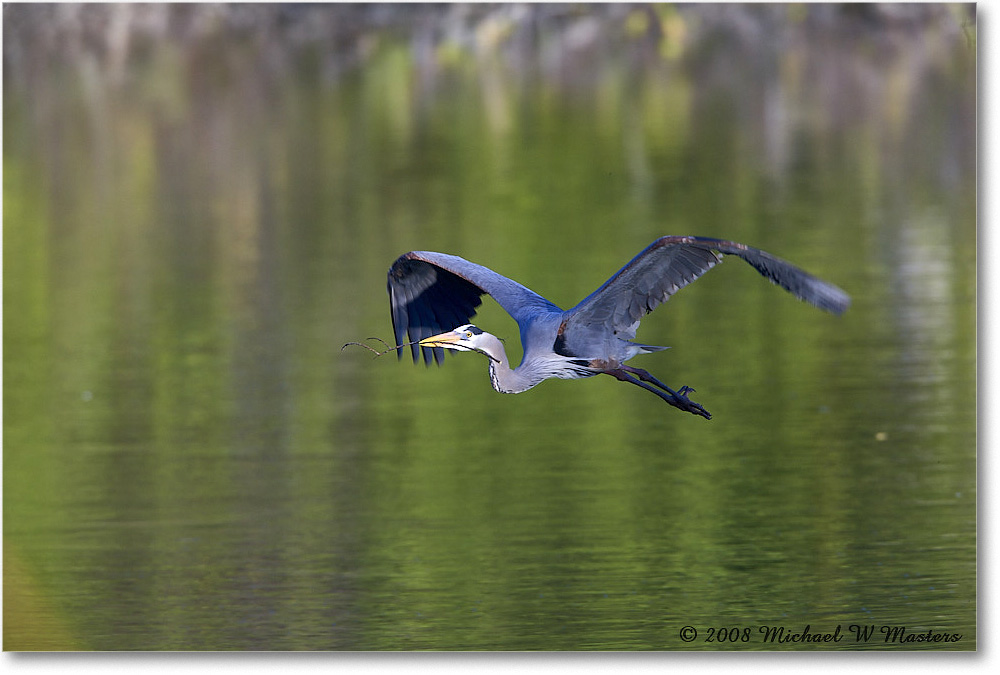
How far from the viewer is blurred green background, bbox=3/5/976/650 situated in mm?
7582

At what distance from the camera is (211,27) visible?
9.03 m

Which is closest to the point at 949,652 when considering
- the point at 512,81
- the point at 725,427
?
the point at 725,427

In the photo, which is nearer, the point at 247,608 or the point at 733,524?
the point at 247,608

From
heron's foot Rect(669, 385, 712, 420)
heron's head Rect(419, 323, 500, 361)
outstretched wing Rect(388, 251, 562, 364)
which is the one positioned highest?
outstretched wing Rect(388, 251, 562, 364)

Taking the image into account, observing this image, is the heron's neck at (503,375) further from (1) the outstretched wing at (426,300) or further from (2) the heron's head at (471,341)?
(1) the outstretched wing at (426,300)

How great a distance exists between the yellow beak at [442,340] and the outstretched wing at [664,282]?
0.37 meters

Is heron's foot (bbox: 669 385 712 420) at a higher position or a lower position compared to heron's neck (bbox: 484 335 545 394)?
lower

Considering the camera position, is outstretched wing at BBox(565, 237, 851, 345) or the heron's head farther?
the heron's head

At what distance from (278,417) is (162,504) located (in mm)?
1223

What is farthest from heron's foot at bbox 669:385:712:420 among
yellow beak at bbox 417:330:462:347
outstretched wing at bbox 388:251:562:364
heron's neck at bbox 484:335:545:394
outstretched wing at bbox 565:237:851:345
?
outstretched wing at bbox 388:251:562:364

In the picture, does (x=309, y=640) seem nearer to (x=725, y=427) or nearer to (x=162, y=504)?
(x=162, y=504)

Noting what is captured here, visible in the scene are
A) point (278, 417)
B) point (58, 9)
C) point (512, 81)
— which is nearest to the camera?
point (58, 9)

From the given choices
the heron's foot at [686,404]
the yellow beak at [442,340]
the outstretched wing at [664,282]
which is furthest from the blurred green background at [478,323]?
the outstretched wing at [664,282]

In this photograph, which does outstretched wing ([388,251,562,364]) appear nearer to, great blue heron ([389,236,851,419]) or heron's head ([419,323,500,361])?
great blue heron ([389,236,851,419])
